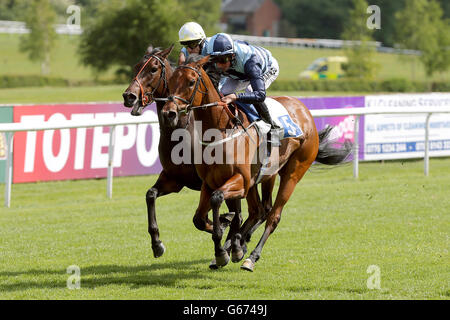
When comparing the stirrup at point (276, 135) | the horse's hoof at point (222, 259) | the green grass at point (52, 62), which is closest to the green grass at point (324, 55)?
the green grass at point (52, 62)

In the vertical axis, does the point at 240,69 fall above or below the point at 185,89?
above

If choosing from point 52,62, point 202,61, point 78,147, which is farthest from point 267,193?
point 52,62

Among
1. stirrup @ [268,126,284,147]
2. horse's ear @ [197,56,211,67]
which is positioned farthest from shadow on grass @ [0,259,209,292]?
horse's ear @ [197,56,211,67]

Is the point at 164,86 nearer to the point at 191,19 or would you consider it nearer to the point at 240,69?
the point at 240,69

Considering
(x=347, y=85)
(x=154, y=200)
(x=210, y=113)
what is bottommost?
(x=154, y=200)

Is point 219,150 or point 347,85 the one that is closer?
point 219,150

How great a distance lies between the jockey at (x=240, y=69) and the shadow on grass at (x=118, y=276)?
1300mm

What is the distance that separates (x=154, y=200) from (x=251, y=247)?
1.38 m

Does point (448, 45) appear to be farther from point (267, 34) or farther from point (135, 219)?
point (135, 219)

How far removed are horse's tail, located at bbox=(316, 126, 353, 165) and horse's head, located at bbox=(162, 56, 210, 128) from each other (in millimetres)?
2163

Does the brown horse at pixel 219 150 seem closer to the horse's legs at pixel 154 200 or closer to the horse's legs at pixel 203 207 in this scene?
the horse's legs at pixel 203 207

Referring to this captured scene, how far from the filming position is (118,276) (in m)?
5.71

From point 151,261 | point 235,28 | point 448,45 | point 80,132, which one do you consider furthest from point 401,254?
point 235,28

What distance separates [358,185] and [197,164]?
555cm
